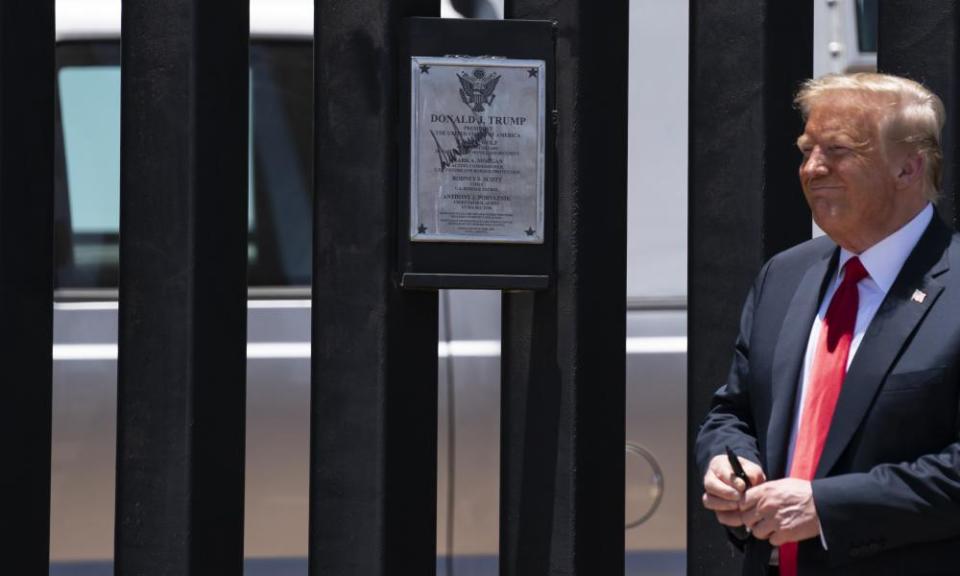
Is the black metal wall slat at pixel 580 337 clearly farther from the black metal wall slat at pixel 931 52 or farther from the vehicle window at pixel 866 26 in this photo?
the vehicle window at pixel 866 26

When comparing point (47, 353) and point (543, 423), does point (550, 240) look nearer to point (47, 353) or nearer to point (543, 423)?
point (543, 423)

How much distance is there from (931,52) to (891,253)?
2.04ft

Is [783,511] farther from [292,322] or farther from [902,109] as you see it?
[292,322]

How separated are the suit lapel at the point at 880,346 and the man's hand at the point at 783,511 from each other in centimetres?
7

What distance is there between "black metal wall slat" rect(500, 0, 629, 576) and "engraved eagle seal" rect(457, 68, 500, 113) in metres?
0.14

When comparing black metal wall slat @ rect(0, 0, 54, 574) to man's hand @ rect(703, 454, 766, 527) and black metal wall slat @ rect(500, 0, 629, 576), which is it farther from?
man's hand @ rect(703, 454, 766, 527)

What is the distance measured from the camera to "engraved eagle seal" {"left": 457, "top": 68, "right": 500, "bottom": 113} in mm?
2580

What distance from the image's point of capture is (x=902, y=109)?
2.20 meters

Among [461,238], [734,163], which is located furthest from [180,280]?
[734,163]

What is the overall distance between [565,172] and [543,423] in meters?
0.46

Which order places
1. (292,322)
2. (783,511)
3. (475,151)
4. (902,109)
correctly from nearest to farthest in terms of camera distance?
(783,511) < (902,109) < (475,151) < (292,322)

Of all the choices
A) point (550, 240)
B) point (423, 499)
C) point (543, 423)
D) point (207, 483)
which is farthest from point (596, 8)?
point (207, 483)

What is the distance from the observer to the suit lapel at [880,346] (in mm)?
2113

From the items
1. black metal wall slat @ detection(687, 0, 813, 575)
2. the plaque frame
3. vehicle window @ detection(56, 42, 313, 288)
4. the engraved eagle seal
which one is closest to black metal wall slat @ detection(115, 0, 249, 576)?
the plaque frame
